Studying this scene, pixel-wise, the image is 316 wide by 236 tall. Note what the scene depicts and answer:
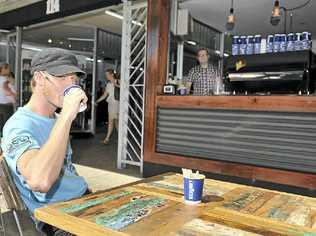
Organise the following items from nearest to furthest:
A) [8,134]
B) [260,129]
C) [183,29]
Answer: [8,134] < [260,129] < [183,29]

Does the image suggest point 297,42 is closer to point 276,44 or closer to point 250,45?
point 276,44

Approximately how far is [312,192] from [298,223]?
7.20 ft

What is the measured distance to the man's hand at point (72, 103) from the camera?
1144 mm

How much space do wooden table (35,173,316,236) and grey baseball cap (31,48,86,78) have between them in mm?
498

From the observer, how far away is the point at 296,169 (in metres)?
3.10

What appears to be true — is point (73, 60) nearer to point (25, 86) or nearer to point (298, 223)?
point (298, 223)

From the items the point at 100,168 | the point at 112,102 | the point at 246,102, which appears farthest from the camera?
the point at 112,102

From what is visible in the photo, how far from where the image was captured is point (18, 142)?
1153 millimetres

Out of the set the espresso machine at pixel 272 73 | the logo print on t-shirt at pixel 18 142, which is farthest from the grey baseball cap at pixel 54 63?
the espresso machine at pixel 272 73

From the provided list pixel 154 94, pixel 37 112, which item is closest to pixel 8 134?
pixel 37 112

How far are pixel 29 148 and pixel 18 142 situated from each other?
0.06 metres

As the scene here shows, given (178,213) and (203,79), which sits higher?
(203,79)

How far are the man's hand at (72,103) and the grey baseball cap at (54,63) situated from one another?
16 centimetres

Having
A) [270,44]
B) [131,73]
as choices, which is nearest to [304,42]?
[270,44]
